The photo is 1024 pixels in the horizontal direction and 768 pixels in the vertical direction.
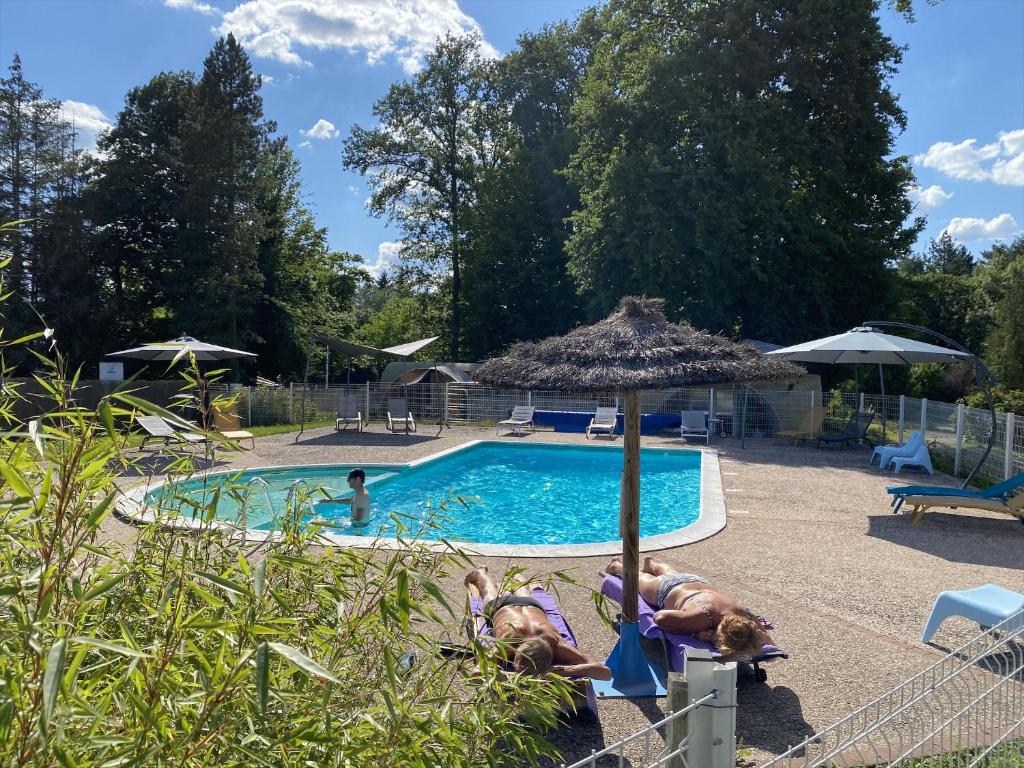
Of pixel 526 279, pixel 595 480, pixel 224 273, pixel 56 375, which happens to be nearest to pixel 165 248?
pixel 224 273

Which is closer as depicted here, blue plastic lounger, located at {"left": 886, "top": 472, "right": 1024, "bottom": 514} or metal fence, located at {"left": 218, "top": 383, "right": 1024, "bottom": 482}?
blue plastic lounger, located at {"left": 886, "top": 472, "right": 1024, "bottom": 514}

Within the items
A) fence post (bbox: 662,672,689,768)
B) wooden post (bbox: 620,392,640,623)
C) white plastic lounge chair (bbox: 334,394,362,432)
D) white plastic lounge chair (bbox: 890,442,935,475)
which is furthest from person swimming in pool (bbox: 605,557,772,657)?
white plastic lounge chair (bbox: 334,394,362,432)

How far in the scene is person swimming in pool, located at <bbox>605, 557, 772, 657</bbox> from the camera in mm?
4000

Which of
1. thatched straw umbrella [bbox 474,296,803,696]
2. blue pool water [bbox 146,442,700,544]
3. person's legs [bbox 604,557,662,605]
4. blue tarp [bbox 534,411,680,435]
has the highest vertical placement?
thatched straw umbrella [bbox 474,296,803,696]

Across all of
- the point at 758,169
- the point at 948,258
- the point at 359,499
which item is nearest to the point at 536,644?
the point at 359,499

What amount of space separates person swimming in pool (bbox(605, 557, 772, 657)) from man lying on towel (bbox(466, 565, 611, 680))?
0.88 meters

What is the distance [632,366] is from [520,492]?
8548mm

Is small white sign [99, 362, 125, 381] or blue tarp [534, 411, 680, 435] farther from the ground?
small white sign [99, 362, 125, 381]

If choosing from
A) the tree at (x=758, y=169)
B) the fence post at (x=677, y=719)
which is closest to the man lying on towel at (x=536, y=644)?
the fence post at (x=677, y=719)

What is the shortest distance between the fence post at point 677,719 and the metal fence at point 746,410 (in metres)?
8.90

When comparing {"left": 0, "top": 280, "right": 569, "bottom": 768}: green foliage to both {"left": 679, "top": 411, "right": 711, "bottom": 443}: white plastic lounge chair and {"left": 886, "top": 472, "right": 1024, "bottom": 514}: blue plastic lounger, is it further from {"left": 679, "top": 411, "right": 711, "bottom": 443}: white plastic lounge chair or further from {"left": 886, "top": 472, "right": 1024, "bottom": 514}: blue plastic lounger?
{"left": 679, "top": 411, "right": 711, "bottom": 443}: white plastic lounge chair

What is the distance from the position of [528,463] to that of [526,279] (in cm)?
1812

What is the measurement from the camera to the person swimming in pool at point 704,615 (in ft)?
13.1

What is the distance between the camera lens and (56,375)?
195cm
